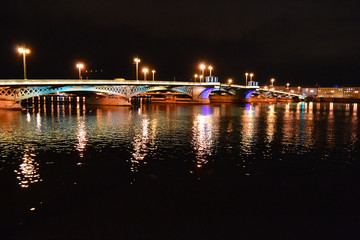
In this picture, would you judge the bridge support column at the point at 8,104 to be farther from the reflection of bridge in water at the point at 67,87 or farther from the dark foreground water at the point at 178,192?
the dark foreground water at the point at 178,192

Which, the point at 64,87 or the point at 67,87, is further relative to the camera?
the point at 67,87

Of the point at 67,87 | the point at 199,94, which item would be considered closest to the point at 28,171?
the point at 67,87

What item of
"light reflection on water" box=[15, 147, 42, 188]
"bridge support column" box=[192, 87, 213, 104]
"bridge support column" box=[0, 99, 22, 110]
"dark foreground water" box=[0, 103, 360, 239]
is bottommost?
"dark foreground water" box=[0, 103, 360, 239]

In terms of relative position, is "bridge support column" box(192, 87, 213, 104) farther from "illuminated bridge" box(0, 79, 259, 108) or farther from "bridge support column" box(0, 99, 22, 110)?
"bridge support column" box(0, 99, 22, 110)

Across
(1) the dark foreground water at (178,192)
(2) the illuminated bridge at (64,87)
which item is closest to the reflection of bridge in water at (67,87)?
(2) the illuminated bridge at (64,87)

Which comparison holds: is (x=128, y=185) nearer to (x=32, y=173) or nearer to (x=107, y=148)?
(x=32, y=173)

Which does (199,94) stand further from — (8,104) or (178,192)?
(178,192)

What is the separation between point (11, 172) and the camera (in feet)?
44.4

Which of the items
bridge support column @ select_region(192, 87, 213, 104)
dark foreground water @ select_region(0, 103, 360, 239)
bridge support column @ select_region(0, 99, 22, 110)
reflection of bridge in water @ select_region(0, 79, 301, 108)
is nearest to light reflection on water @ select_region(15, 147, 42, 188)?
dark foreground water @ select_region(0, 103, 360, 239)

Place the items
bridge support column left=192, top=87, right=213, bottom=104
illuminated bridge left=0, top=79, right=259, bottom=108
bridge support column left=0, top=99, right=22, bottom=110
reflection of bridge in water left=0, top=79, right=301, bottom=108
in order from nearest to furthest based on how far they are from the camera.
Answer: illuminated bridge left=0, top=79, right=259, bottom=108 → reflection of bridge in water left=0, top=79, right=301, bottom=108 → bridge support column left=0, top=99, right=22, bottom=110 → bridge support column left=192, top=87, right=213, bottom=104

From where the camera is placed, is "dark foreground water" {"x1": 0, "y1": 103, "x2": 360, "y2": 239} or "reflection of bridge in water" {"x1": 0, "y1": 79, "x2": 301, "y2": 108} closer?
"dark foreground water" {"x1": 0, "y1": 103, "x2": 360, "y2": 239}

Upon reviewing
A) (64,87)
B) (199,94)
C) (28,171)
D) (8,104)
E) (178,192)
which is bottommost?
(178,192)

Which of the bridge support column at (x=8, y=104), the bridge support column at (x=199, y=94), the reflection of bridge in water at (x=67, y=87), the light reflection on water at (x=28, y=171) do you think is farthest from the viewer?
the bridge support column at (x=199, y=94)

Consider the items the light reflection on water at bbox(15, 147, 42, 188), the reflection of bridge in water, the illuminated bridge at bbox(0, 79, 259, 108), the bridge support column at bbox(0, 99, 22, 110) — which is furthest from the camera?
the bridge support column at bbox(0, 99, 22, 110)
